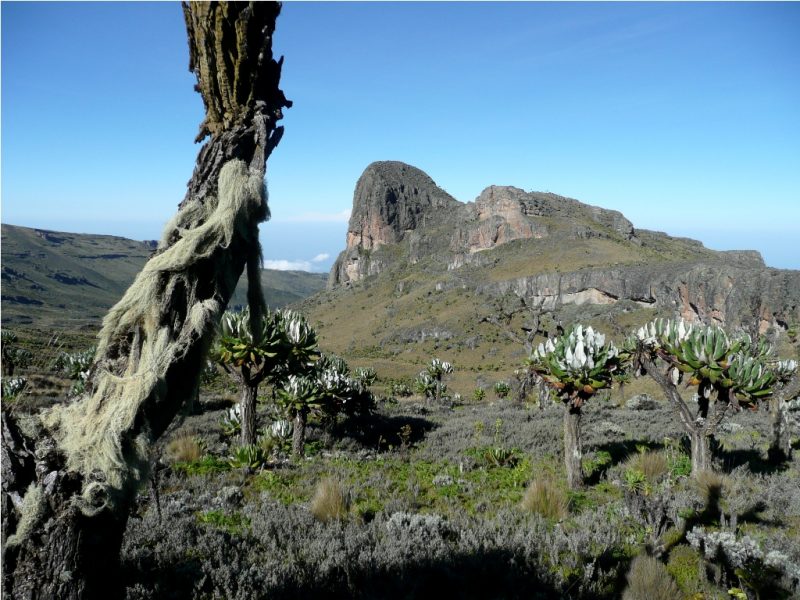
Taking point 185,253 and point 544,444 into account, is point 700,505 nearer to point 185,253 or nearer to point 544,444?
point 544,444

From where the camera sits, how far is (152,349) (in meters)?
2.99

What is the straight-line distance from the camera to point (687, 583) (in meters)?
5.00

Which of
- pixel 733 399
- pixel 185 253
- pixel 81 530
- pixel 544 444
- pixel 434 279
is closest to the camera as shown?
pixel 81 530

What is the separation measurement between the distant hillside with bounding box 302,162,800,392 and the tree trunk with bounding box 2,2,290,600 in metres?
12.8

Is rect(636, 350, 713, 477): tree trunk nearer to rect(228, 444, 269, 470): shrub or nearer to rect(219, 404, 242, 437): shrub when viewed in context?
rect(228, 444, 269, 470): shrub

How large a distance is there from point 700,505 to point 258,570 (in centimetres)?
606

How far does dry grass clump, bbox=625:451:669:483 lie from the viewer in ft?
28.0

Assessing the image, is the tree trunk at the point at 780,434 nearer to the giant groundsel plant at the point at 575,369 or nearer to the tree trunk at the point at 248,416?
the giant groundsel plant at the point at 575,369

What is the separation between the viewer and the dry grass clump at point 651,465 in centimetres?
854

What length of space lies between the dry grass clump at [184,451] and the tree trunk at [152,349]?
686cm

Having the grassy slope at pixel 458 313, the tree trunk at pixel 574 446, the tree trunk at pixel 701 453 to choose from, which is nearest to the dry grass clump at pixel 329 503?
the tree trunk at pixel 574 446

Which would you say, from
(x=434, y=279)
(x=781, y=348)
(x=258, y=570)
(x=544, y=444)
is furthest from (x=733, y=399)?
(x=434, y=279)

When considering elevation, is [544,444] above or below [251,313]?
below

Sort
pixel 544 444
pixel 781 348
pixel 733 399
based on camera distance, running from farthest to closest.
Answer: pixel 781 348
pixel 544 444
pixel 733 399
